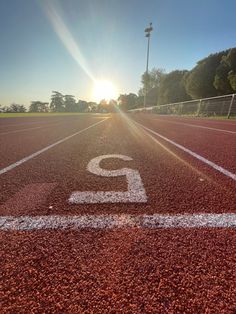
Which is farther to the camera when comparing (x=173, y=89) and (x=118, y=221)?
(x=173, y=89)

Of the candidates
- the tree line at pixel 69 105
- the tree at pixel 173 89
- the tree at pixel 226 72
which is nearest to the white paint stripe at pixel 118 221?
the tree at pixel 226 72

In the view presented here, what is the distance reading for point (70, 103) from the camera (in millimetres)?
163375

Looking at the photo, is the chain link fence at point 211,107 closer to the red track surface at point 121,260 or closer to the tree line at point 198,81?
the tree line at point 198,81

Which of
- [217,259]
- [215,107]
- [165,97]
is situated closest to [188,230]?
[217,259]

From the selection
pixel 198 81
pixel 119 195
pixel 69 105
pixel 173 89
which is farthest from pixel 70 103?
pixel 119 195

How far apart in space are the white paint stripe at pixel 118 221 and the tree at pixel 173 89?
5745 cm

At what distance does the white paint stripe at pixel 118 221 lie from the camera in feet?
6.91

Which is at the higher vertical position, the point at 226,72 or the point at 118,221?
the point at 226,72

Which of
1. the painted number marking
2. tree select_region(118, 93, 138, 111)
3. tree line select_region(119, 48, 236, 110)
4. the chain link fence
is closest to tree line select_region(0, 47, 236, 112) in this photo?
tree line select_region(119, 48, 236, 110)

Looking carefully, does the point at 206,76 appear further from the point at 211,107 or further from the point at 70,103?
the point at 70,103

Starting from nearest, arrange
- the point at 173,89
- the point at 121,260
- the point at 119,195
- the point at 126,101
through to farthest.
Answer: the point at 121,260
the point at 119,195
the point at 173,89
the point at 126,101

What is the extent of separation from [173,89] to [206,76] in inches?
894

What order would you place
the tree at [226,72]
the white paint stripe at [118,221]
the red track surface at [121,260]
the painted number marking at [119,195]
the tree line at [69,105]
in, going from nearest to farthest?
the red track surface at [121,260] → the white paint stripe at [118,221] → the painted number marking at [119,195] → the tree at [226,72] → the tree line at [69,105]

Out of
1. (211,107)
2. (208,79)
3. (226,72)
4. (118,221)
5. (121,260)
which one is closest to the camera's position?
(121,260)
